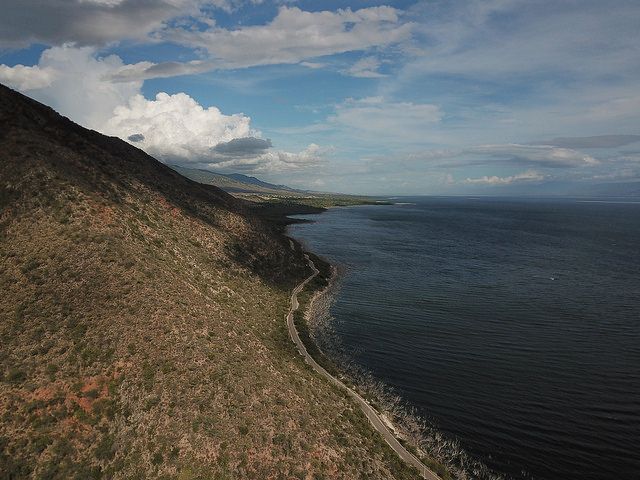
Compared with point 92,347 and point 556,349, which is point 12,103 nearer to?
point 92,347

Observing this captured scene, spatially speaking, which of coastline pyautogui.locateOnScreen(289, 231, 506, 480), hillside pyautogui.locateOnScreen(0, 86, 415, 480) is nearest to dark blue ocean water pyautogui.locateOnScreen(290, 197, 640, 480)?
coastline pyautogui.locateOnScreen(289, 231, 506, 480)

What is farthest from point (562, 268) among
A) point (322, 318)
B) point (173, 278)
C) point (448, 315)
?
point (173, 278)

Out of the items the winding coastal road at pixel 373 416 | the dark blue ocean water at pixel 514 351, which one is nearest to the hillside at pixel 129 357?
the winding coastal road at pixel 373 416

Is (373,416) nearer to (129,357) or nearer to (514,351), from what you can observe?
(129,357)

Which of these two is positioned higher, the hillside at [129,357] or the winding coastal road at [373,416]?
the hillside at [129,357]

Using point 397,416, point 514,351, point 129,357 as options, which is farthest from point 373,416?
point 514,351

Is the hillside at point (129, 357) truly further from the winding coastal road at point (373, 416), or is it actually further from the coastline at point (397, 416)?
the coastline at point (397, 416)

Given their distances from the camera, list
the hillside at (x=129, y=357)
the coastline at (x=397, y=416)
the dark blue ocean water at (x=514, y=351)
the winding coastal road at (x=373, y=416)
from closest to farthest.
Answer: the hillside at (x=129, y=357) → the winding coastal road at (x=373, y=416) → the coastline at (x=397, y=416) → the dark blue ocean water at (x=514, y=351)

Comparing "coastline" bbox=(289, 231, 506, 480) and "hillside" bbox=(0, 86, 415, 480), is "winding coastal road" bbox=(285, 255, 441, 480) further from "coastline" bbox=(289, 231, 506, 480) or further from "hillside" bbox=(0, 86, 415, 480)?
"hillside" bbox=(0, 86, 415, 480)
